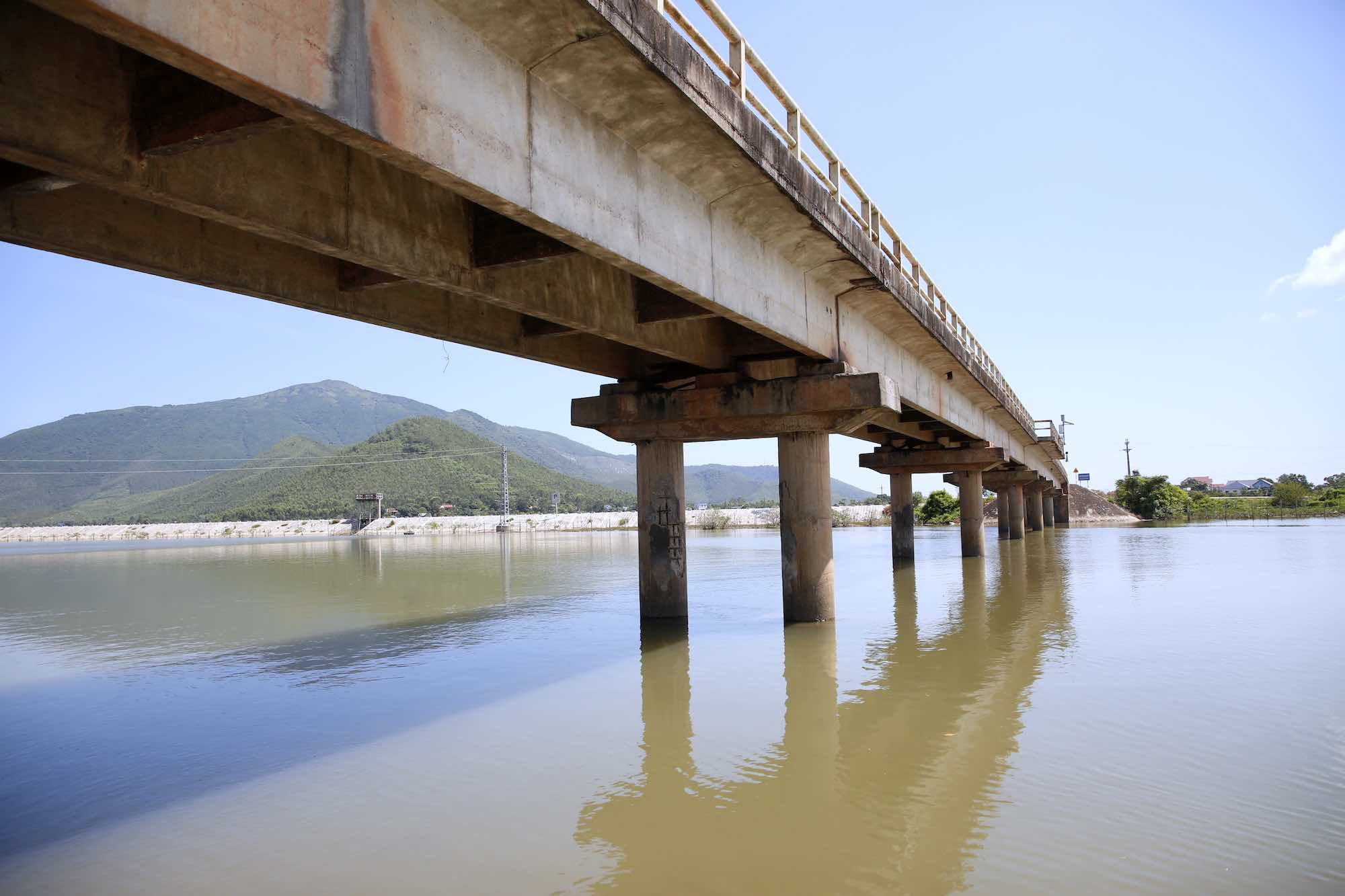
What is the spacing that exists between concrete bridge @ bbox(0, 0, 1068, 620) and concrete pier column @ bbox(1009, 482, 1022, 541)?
37036 millimetres

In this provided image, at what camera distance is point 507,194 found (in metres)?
7.09

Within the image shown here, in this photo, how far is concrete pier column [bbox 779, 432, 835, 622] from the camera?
52.9 ft

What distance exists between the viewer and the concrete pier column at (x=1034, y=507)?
214 feet

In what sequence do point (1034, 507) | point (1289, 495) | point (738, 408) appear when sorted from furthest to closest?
point (1289, 495) → point (1034, 507) → point (738, 408)

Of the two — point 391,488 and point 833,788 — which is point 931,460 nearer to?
point 833,788

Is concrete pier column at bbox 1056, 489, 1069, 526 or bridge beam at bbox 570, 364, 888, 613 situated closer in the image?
bridge beam at bbox 570, 364, 888, 613

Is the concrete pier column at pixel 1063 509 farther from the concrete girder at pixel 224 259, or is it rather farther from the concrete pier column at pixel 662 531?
the concrete girder at pixel 224 259

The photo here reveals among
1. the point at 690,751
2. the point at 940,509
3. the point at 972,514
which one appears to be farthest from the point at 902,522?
the point at 940,509

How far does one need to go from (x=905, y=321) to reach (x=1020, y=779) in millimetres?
12467

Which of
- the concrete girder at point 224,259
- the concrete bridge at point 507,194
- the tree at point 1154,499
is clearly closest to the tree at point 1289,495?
the tree at point 1154,499

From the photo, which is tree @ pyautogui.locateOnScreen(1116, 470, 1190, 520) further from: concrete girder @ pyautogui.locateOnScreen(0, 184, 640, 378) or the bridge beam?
concrete girder @ pyautogui.locateOnScreen(0, 184, 640, 378)

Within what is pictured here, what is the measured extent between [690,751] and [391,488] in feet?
538

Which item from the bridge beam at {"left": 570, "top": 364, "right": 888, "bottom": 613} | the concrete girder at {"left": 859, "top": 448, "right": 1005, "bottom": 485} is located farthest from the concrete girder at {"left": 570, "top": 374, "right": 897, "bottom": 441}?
the concrete girder at {"left": 859, "top": 448, "right": 1005, "bottom": 485}

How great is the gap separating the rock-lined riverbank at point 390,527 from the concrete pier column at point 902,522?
6418 centimetres
